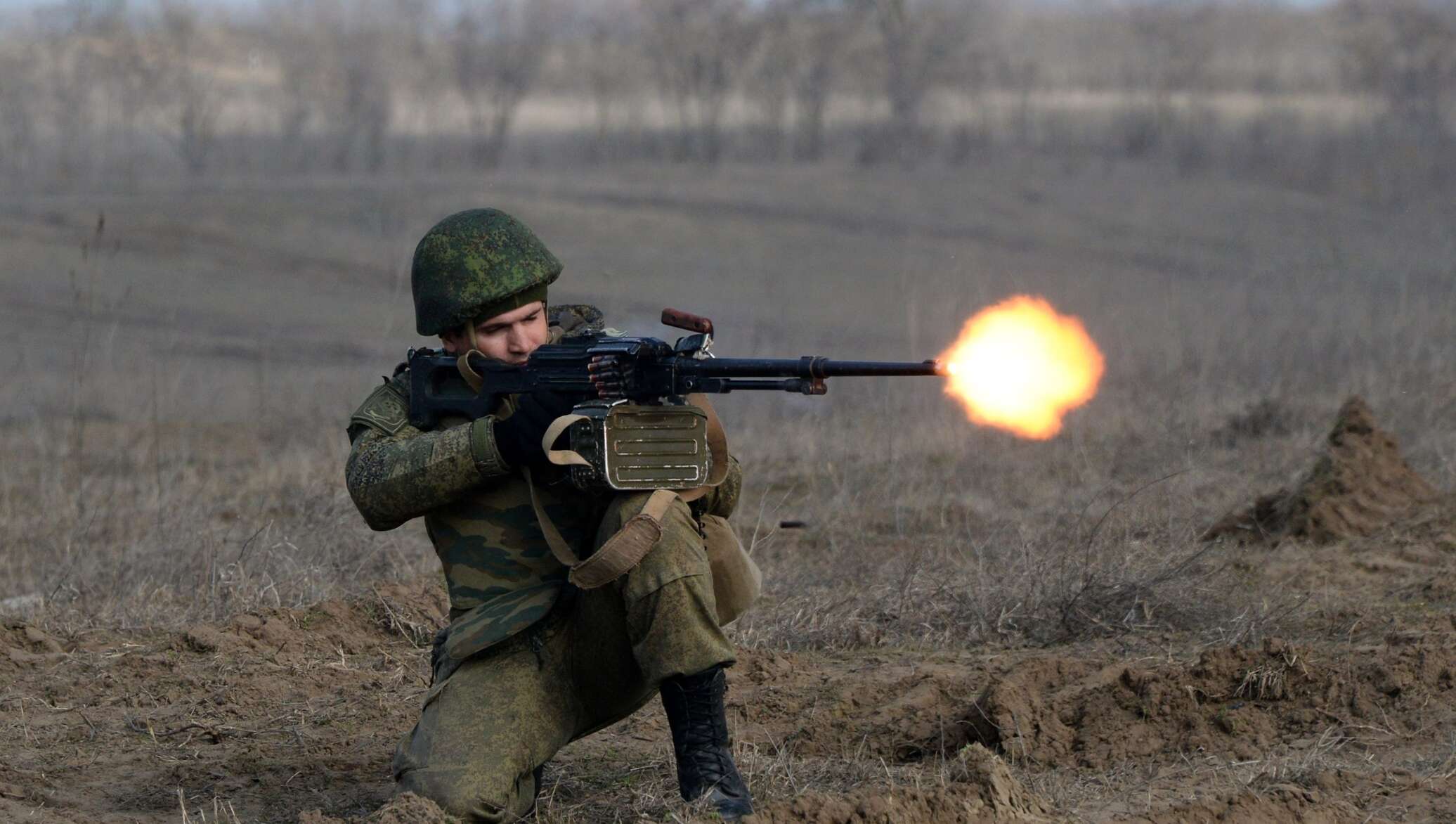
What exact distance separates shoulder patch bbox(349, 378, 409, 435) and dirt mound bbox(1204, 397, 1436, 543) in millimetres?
3924

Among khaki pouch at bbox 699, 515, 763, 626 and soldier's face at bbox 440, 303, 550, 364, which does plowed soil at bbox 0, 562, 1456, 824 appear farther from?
soldier's face at bbox 440, 303, 550, 364

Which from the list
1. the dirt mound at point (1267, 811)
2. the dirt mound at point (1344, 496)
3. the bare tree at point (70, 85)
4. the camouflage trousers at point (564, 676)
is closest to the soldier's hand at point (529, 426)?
the camouflage trousers at point (564, 676)

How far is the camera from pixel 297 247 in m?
24.2

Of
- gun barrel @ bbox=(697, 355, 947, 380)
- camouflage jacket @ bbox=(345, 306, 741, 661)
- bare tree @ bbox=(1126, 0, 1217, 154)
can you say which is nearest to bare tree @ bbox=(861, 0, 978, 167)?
bare tree @ bbox=(1126, 0, 1217, 154)

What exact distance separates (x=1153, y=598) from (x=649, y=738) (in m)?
1.92

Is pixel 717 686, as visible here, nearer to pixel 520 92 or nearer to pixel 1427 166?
pixel 1427 166

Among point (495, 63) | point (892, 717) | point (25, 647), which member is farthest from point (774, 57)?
point (892, 717)

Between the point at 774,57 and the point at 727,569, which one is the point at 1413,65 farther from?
the point at 727,569

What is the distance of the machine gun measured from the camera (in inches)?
137

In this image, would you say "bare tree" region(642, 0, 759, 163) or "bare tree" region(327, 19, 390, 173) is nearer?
"bare tree" region(327, 19, 390, 173)

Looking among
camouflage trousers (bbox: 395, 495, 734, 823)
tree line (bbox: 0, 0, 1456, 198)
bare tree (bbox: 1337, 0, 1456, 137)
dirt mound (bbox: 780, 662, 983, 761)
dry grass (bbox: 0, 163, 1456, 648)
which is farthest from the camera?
bare tree (bbox: 1337, 0, 1456, 137)

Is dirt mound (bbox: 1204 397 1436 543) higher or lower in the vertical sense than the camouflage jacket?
lower

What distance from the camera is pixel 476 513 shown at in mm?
3920

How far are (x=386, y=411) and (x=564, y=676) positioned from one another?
0.75 meters
